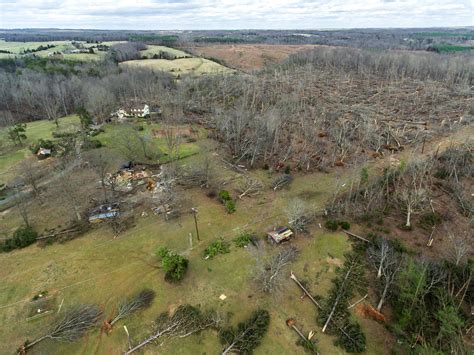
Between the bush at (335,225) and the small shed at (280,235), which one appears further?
the bush at (335,225)

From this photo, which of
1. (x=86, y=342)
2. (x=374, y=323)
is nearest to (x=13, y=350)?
(x=86, y=342)

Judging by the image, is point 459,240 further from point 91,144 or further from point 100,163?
point 91,144

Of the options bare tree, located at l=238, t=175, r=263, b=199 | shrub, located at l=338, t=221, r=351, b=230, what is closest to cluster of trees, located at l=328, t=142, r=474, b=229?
shrub, located at l=338, t=221, r=351, b=230

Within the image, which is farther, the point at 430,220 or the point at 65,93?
the point at 65,93

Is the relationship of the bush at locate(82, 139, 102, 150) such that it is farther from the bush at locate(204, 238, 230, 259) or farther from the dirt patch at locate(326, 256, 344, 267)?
the dirt patch at locate(326, 256, 344, 267)

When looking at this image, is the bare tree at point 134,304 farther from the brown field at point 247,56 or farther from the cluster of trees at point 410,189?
the brown field at point 247,56

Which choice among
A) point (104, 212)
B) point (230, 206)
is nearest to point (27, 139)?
point (104, 212)

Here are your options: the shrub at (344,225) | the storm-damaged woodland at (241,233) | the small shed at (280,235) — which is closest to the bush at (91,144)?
the storm-damaged woodland at (241,233)

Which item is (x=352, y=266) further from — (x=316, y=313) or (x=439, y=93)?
(x=439, y=93)
